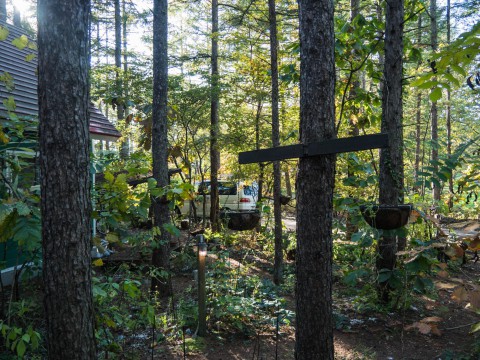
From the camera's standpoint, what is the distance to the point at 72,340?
2658mm

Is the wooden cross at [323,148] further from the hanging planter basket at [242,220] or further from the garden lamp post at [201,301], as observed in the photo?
the hanging planter basket at [242,220]

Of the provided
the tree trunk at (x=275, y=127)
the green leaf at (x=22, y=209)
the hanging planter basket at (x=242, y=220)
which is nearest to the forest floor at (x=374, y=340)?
the tree trunk at (x=275, y=127)

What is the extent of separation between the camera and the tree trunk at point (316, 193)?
3.05m

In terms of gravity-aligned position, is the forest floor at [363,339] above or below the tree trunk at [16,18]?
below

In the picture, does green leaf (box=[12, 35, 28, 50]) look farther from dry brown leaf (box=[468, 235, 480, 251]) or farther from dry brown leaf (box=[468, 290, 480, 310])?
dry brown leaf (box=[468, 290, 480, 310])

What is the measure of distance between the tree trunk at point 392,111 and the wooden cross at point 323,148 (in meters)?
3.57

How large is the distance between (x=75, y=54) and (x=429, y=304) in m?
A: 6.84

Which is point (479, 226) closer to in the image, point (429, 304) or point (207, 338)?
point (207, 338)

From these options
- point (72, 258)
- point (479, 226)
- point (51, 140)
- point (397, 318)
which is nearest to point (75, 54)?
point (51, 140)

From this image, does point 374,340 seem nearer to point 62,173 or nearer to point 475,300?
point 475,300

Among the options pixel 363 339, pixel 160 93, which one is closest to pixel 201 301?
pixel 363 339

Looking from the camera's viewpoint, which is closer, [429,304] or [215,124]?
[429,304]

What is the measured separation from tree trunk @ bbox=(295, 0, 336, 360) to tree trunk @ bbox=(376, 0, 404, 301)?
329 centimetres

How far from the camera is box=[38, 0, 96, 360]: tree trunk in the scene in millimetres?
2625
